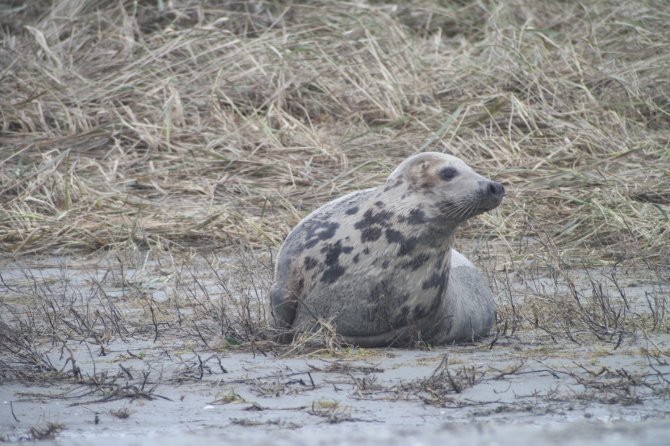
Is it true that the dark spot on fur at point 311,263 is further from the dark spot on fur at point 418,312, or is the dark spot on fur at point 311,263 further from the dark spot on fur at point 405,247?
the dark spot on fur at point 418,312

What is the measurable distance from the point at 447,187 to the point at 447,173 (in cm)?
8

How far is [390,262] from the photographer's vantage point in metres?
5.24

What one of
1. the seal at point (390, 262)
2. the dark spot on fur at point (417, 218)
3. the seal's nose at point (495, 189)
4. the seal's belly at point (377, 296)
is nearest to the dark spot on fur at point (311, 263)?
the seal at point (390, 262)

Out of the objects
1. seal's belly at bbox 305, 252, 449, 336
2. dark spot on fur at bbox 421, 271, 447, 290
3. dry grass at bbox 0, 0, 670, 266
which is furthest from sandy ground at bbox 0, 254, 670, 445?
dry grass at bbox 0, 0, 670, 266

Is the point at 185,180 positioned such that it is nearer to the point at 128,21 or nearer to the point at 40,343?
the point at 128,21

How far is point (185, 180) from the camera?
30.6 ft

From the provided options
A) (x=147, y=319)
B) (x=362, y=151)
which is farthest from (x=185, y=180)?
(x=147, y=319)

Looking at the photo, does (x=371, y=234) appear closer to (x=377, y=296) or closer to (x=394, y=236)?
(x=394, y=236)

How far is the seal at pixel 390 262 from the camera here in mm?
5242

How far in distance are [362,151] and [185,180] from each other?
1468mm

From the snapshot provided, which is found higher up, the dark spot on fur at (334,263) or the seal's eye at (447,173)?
the seal's eye at (447,173)

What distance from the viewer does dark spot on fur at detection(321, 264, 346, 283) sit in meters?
5.28

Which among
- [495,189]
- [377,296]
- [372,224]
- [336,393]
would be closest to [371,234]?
Answer: [372,224]

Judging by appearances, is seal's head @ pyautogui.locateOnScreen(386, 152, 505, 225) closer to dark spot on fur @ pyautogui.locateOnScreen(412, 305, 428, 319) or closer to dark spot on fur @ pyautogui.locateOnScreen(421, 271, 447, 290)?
dark spot on fur @ pyautogui.locateOnScreen(421, 271, 447, 290)
